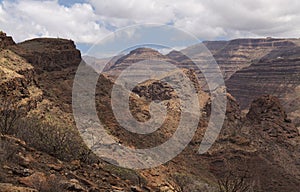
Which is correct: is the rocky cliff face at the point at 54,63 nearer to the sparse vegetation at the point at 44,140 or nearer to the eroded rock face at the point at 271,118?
the sparse vegetation at the point at 44,140

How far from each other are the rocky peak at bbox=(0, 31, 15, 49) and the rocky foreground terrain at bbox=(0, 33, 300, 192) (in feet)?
0.52

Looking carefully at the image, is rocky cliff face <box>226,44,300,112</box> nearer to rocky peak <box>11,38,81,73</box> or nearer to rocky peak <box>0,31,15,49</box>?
rocky peak <box>11,38,81,73</box>

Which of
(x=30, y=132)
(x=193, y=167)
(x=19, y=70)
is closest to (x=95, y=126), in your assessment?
(x=19, y=70)

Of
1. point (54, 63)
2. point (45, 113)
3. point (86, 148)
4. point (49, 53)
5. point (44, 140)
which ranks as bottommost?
point (86, 148)

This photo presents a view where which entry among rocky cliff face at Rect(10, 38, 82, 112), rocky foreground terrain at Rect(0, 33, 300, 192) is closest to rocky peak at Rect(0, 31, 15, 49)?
rocky foreground terrain at Rect(0, 33, 300, 192)

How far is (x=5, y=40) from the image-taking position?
40562 mm

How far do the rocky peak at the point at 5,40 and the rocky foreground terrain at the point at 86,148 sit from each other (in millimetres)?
159

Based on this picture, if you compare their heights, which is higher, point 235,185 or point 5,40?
point 5,40

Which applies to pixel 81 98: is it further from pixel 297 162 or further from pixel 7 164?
pixel 297 162

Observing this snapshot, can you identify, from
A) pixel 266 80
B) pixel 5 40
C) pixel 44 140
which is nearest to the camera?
pixel 44 140

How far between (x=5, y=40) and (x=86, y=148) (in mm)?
21818

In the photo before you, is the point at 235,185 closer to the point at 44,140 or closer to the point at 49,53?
the point at 44,140

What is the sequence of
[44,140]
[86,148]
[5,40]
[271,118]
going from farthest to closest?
[271,118] → [5,40] → [86,148] → [44,140]

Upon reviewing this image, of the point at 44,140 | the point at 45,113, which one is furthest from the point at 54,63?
the point at 44,140
